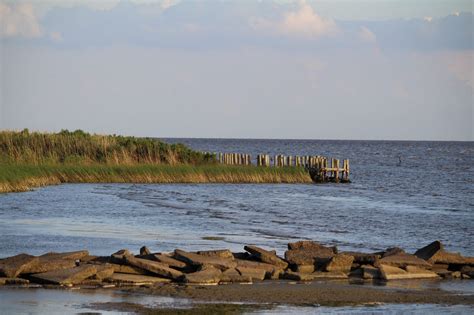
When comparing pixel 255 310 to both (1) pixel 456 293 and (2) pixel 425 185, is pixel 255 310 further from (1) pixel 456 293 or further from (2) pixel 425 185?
(2) pixel 425 185

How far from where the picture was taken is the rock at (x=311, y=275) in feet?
54.2

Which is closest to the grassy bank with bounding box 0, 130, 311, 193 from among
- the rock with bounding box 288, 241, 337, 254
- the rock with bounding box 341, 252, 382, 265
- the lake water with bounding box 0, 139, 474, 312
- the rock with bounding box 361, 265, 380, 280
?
the lake water with bounding box 0, 139, 474, 312

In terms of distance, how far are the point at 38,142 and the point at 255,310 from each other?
4373 centimetres

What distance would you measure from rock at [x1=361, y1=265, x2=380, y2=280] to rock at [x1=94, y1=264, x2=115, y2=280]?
445cm

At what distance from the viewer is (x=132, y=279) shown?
615 inches

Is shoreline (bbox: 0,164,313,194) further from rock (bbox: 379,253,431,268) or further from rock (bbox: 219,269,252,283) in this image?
rock (bbox: 219,269,252,283)

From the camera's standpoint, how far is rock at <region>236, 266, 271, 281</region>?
16375mm

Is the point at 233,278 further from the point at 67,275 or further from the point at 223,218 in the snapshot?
the point at 223,218

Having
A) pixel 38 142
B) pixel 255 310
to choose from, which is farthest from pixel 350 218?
pixel 38 142

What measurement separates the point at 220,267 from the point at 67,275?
8.56ft

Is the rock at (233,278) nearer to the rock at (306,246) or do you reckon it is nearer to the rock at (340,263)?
the rock at (340,263)

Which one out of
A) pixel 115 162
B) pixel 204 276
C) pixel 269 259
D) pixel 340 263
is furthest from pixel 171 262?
pixel 115 162

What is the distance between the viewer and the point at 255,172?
177ft

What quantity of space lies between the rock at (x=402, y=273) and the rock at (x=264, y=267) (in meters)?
1.82
